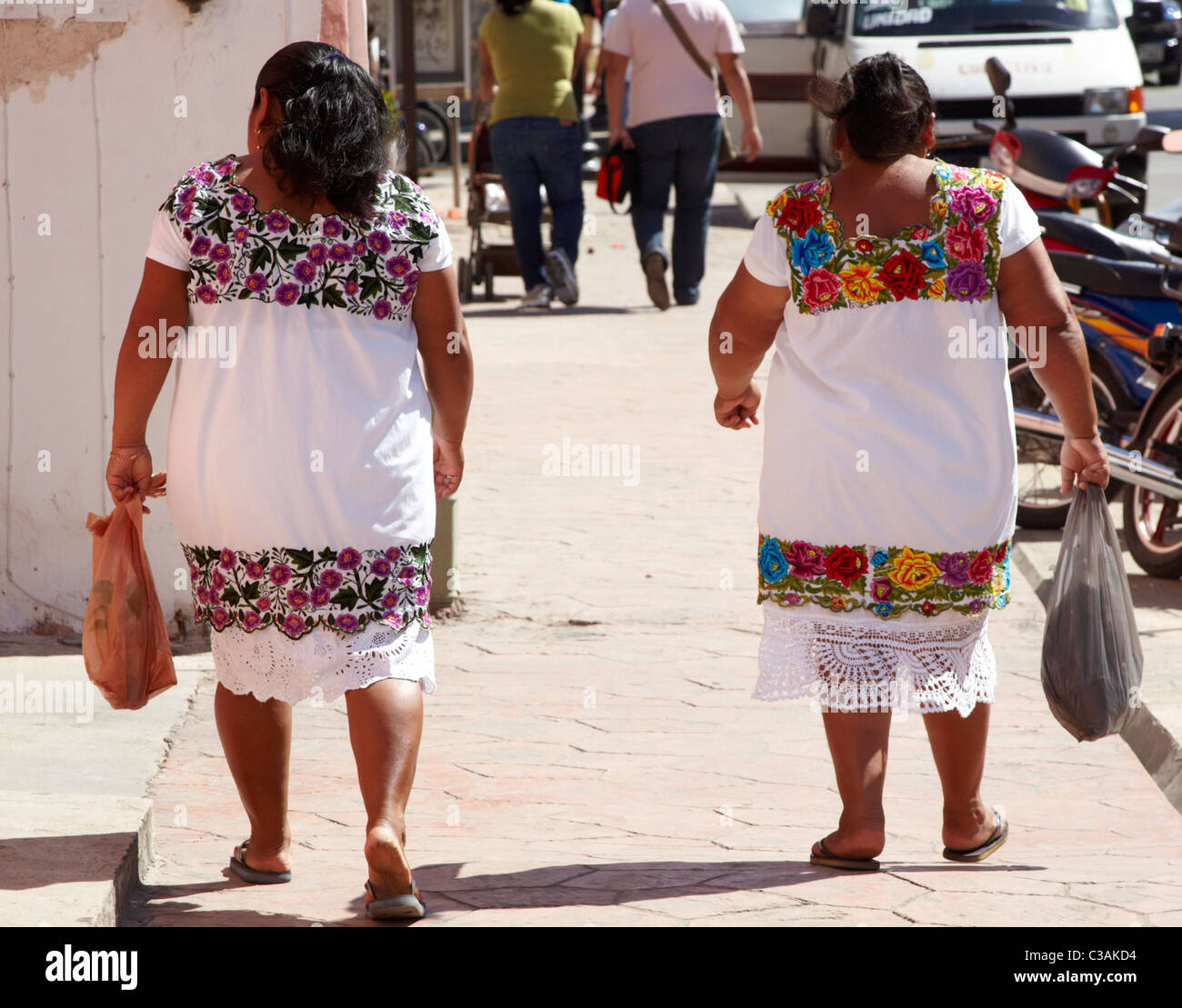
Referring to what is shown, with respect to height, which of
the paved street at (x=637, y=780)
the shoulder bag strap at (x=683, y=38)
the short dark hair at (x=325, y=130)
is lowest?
the paved street at (x=637, y=780)

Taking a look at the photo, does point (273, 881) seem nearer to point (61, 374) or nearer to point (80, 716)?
point (80, 716)

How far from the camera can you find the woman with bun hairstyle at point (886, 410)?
3.55 m

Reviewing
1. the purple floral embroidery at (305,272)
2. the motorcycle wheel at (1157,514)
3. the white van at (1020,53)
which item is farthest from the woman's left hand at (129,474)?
the white van at (1020,53)

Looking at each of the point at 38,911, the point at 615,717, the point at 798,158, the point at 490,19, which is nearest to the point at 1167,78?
the point at 798,158

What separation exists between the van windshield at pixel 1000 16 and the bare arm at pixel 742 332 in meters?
11.3

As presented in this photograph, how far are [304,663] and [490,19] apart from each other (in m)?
8.61

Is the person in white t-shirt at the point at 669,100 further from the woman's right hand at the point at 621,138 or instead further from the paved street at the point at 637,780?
the paved street at the point at 637,780

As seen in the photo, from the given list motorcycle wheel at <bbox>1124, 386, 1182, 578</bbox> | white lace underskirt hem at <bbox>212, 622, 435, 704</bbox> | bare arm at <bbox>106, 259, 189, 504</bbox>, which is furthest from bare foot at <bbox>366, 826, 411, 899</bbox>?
motorcycle wheel at <bbox>1124, 386, 1182, 578</bbox>

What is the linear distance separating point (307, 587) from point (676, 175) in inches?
337

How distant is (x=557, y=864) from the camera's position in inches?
150

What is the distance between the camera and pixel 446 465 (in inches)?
145

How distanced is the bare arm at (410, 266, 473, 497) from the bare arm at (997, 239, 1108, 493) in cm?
107

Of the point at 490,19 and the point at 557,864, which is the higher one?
the point at 490,19
